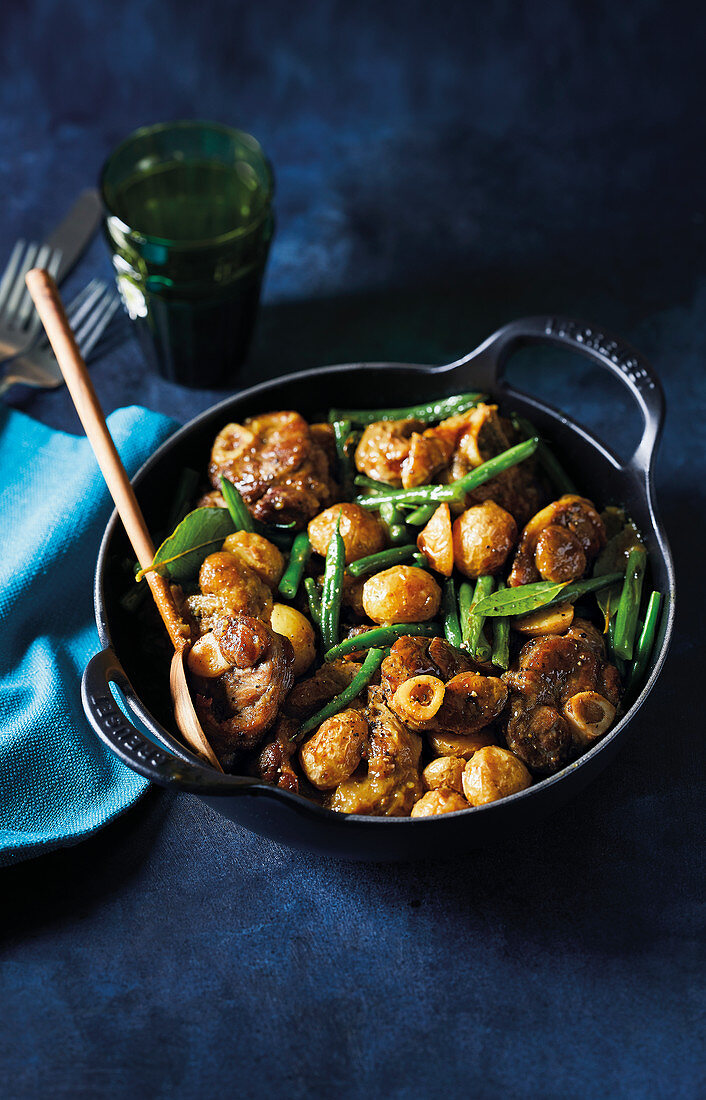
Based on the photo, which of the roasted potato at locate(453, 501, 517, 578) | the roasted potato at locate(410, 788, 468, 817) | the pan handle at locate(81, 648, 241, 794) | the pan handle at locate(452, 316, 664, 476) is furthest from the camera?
the pan handle at locate(452, 316, 664, 476)

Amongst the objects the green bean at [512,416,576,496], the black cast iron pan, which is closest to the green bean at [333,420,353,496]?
the black cast iron pan

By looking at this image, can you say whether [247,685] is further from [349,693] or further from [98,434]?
[98,434]

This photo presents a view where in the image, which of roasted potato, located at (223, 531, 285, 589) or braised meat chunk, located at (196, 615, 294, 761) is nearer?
braised meat chunk, located at (196, 615, 294, 761)

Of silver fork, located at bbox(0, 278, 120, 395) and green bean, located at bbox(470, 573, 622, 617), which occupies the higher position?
silver fork, located at bbox(0, 278, 120, 395)

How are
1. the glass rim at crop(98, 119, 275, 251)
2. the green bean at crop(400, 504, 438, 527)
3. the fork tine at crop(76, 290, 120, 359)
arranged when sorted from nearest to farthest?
the green bean at crop(400, 504, 438, 527) → the glass rim at crop(98, 119, 275, 251) → the fork tine at crop(76, 290, 120, 359)

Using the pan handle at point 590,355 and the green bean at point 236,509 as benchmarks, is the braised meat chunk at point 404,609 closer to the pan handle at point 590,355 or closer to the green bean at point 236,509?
the green bean at point 236,509

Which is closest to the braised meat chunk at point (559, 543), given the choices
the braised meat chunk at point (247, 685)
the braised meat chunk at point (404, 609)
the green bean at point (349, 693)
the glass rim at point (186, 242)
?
the braised meat chunk at point (404, 609)

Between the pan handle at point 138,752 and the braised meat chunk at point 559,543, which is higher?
the pan handle at point 138,752

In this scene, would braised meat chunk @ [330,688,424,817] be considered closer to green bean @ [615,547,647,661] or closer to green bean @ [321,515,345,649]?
green bean @ [321,515,345,649]
